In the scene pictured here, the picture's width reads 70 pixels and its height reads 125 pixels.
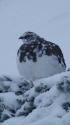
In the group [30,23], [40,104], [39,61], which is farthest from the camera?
[30,23]

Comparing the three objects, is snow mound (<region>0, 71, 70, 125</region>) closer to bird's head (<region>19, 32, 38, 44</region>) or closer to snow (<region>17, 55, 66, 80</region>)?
snow (<region>17, 55, 66, 80</region>)

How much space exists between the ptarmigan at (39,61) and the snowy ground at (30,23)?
6.04ft

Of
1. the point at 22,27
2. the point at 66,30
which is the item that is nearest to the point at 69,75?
the point at 66,30

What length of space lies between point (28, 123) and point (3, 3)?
1574 cm

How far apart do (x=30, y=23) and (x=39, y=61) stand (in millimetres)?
8069

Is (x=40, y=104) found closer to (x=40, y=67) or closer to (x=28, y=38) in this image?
(x=40, y=67)

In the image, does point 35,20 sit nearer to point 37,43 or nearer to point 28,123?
point 37,43

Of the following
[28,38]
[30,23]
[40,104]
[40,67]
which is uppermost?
[30,23]

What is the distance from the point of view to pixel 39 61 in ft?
15.7

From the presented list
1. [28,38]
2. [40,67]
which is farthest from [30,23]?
[40,67]

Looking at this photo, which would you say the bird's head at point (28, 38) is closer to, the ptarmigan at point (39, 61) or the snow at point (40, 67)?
the ptarmigan at point (39, 61)

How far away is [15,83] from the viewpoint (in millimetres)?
3230

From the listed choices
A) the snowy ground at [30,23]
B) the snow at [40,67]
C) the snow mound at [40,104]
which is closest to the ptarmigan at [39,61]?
the snow at [40,67]

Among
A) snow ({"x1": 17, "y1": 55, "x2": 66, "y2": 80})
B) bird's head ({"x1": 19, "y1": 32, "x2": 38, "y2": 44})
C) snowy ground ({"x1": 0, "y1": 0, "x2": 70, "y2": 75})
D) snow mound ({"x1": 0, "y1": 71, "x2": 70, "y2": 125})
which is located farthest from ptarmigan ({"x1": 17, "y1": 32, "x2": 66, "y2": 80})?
snowy ground ({"x1": 0, "y1": 0, "x2": 70, "y2": 75})
